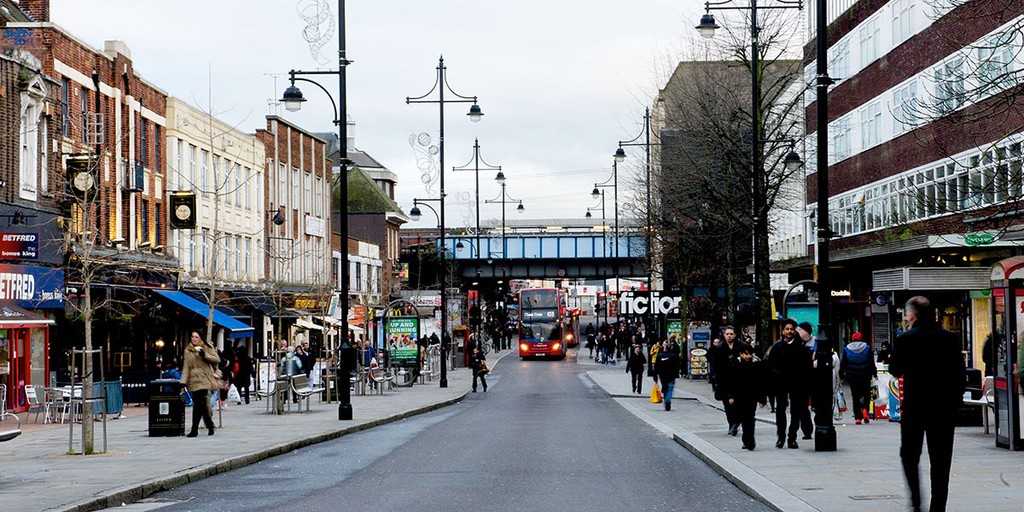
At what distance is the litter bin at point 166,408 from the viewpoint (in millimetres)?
22656

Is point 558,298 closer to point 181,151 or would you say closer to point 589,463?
point 181,151

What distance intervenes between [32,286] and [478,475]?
19.6 meters

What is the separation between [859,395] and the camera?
82.2ft

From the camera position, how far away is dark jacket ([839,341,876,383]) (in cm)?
2531

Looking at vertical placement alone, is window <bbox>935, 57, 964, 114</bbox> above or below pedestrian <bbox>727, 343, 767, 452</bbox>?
above

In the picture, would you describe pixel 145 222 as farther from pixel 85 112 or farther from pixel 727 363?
pixel 727 363

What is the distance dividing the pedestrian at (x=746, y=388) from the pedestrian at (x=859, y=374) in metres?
5.76

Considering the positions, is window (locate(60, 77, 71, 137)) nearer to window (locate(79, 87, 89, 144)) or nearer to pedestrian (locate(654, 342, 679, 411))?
window (locate(79, 87, 89, 144))

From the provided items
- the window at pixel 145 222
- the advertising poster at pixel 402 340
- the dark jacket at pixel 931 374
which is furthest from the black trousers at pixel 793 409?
the advertising poster at pixel 402 340

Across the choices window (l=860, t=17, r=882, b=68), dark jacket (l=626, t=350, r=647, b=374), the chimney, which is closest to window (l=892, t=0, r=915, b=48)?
window (l=860, t=17, r=882, b=68)

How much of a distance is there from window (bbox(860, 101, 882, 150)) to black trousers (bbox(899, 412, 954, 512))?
35.7 metres

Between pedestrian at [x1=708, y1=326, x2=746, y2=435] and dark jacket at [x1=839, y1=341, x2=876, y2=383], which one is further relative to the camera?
dark jacket at [x1=839, y1=341, x2=876, y2=383]

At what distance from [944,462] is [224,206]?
44080 mm

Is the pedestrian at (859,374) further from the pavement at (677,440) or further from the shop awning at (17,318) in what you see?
the shop awning at (17,318)
